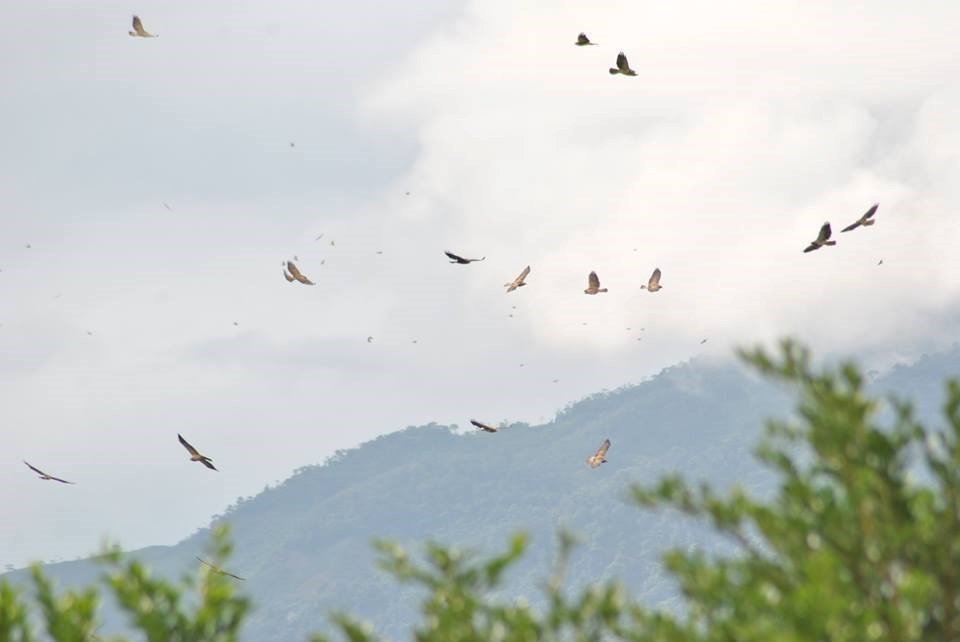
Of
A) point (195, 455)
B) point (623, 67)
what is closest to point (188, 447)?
point (195, 455)

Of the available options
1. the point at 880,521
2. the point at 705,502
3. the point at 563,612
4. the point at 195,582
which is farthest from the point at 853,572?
the point at 195,582

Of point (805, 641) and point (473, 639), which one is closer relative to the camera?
point (805, 641)

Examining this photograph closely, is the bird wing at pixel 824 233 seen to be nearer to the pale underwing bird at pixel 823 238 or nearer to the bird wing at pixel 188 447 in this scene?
the pale underwing bird at pixel 823 238

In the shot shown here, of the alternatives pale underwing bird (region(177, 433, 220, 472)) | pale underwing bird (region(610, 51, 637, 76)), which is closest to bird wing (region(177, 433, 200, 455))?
pale underwing bird (region(177, 433, 220, 472))

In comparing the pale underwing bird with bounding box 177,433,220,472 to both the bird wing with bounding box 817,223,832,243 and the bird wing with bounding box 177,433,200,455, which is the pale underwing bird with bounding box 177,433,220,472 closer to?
the bird wing with bounding box 177,433,200,455

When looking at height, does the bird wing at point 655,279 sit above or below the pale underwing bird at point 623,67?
below

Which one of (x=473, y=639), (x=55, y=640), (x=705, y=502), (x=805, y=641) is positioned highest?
(x=805, y=641)

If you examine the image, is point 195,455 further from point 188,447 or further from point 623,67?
point 623,67

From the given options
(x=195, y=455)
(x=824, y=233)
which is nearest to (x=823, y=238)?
(x=824, y=233)

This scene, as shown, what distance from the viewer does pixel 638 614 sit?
15.1 metres

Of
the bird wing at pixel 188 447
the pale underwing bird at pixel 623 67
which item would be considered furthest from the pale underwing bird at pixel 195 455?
the pale underwing bird at pixel 623 67

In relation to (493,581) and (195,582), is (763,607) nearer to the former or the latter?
(493,581)

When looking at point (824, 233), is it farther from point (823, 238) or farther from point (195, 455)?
point (195, 455)

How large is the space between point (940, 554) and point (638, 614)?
306cm
